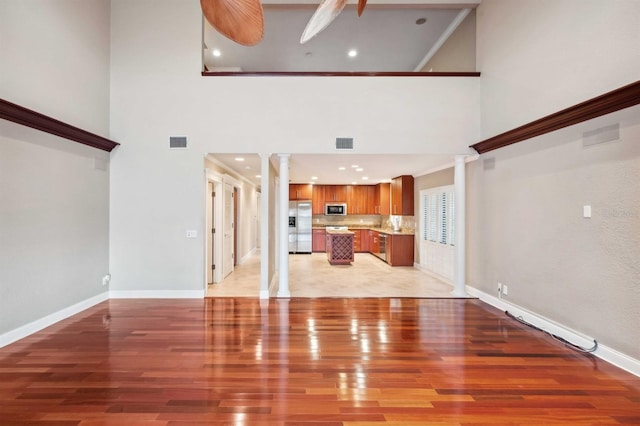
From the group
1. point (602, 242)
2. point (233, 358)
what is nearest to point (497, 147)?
point (602, 242)

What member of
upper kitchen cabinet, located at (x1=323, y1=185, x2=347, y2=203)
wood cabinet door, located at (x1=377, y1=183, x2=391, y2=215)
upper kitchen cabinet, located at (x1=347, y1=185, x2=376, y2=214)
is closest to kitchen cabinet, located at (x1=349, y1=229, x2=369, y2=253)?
upper kitchen cabinet, located at (x1=347, y1=185, x2=376, y2=214)

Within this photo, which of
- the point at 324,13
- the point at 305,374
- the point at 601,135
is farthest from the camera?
the point at 601,135

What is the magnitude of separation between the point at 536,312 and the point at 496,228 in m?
1.32

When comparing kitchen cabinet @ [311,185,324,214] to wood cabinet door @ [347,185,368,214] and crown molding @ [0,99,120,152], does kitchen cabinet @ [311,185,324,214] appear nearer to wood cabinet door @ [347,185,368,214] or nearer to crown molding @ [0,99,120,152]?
wood cabinet door @ [347,185,368,214]

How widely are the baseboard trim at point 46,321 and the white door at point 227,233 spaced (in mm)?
2296

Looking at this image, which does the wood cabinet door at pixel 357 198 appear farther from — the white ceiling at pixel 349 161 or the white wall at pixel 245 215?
the white ceiling at pixel 349 161

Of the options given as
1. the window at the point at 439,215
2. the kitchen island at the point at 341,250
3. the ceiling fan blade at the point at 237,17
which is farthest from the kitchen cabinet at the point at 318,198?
the ceiling fan blade at the point at 237,17

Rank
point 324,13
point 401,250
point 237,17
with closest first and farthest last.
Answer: point 237,17
point 324,13
point 401,250

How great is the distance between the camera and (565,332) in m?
3.38

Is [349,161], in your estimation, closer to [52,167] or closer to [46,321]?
[52,167]

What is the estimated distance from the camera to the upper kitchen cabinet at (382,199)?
966 centimetres

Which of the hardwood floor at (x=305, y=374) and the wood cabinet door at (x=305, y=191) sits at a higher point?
the wood cabinet door at (x=305, y=191)

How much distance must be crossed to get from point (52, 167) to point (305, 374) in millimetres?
4022

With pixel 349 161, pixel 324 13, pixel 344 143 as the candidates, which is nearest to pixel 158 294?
pixel 344 143
